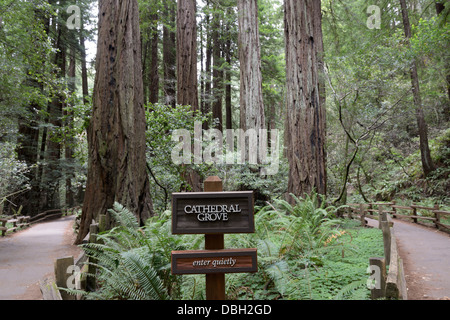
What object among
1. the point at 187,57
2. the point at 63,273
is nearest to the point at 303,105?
the point at 187,57

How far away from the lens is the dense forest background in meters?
11.7

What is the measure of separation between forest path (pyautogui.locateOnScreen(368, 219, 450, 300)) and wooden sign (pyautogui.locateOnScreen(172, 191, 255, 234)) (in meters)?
4.13

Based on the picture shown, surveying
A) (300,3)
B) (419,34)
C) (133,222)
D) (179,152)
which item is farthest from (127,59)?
(419,34)

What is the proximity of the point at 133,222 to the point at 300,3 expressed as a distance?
8.10 meters

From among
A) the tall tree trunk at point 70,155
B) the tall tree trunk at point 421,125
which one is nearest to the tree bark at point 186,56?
the tall tree trunk at point 70,155

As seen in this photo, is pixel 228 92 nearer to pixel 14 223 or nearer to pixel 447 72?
pixel 447 72

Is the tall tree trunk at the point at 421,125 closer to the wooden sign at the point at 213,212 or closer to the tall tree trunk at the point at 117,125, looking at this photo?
the tall tree trunk at the point at 117,125

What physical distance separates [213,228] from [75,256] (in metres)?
6.90

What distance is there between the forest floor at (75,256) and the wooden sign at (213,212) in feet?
13.6

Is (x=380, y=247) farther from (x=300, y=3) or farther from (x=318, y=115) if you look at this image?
(x=300, y=3)

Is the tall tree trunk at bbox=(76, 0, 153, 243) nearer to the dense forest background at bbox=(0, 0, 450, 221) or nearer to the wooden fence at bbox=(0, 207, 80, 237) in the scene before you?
the dense forest background at bbox=(0, 0, 450, 221)

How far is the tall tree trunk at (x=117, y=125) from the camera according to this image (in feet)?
24.9

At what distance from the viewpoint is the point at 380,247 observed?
723 cm
